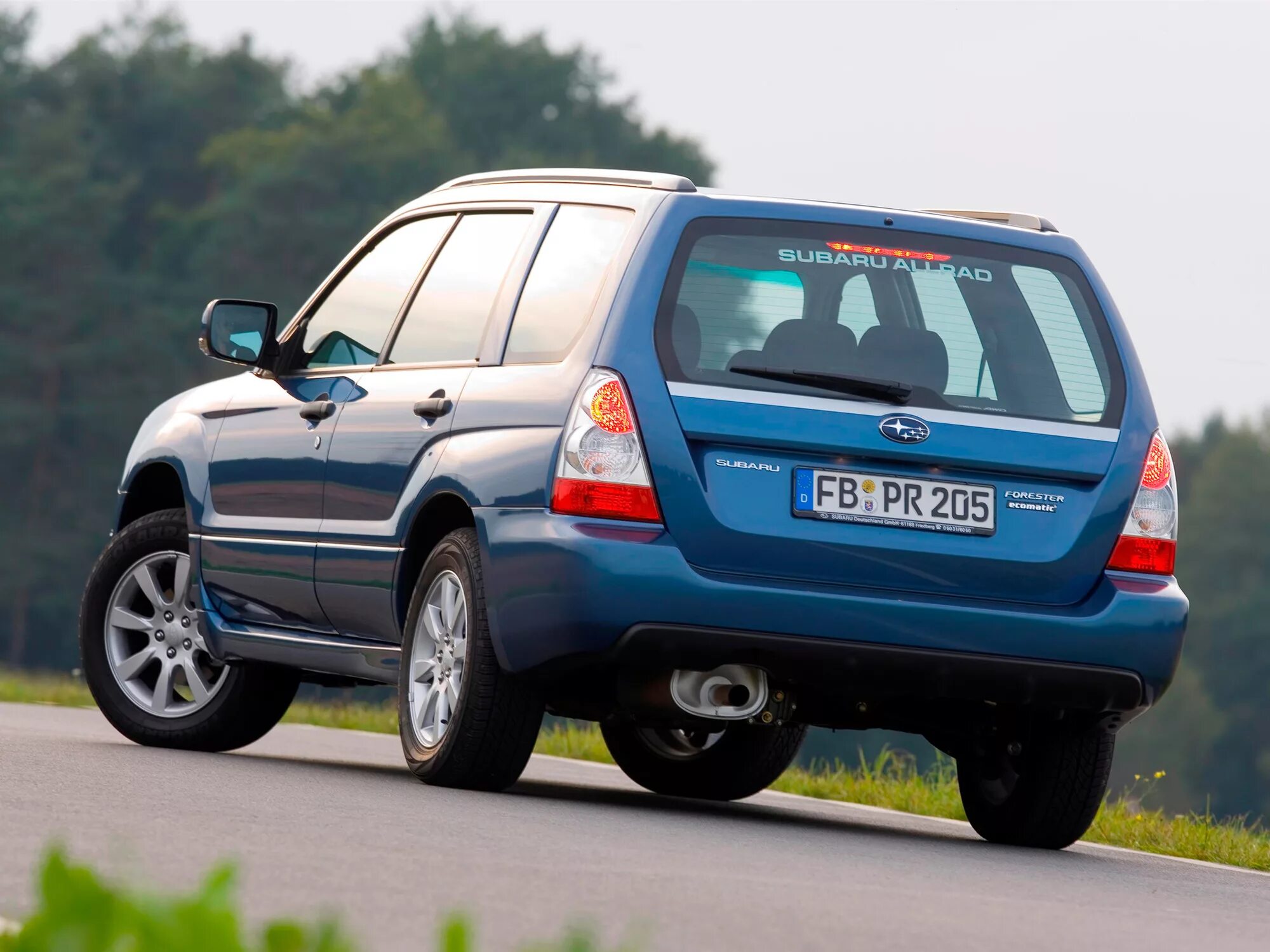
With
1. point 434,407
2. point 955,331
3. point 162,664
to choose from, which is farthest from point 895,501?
point 162,664

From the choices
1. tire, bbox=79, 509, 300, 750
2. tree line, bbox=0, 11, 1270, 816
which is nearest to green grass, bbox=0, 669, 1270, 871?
tire, bbox=79, 509, 300, 750

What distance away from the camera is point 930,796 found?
1027cm

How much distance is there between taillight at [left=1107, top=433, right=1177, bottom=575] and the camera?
7.68m

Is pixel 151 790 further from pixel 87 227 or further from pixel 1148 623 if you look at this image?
pixel 87 227

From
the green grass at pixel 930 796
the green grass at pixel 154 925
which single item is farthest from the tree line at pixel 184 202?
the green grass at pixel 154 925

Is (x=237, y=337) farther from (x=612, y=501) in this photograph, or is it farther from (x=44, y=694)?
(x=44, y=694)

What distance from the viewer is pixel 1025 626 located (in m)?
7.48

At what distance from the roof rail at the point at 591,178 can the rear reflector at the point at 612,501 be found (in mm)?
947

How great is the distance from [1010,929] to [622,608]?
1.99 meters

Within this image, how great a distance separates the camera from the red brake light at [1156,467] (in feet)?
25.5

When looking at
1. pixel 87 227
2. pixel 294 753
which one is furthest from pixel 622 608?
pixel 87 227

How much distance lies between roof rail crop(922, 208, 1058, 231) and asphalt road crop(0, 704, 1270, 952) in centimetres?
203

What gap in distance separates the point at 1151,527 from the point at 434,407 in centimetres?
227

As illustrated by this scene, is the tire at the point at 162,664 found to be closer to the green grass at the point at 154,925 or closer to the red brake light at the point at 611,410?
the red brake light at the point at 611,410
